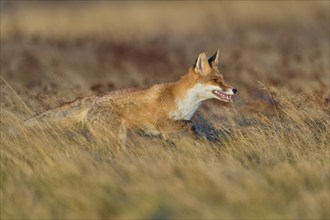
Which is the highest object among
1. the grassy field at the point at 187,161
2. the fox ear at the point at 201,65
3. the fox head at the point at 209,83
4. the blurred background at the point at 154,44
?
the blurred background at the point at 154,44

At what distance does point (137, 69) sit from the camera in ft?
68.8

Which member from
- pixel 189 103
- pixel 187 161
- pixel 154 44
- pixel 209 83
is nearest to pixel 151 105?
pixel 189 103

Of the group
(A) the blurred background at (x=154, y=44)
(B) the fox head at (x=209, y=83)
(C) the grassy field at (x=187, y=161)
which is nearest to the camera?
(C) the grassy field at (x=187, y=161)

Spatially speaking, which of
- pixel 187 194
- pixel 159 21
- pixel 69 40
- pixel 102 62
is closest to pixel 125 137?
pixel 187 194

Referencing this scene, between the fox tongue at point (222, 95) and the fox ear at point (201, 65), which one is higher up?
the fox ear at point (201, 65)

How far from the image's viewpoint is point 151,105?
10.0 meters

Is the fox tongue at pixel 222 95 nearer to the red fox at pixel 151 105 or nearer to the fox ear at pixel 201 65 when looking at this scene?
the red fox at pixel 151 105

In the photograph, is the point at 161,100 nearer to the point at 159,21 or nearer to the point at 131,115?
the point at 131,115

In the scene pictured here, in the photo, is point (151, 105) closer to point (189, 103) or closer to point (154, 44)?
point (189, 103)

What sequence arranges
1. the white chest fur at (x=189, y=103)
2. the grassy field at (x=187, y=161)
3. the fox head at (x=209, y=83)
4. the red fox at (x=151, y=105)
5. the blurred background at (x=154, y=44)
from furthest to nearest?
the blurred background at (x=154, y=44) < the fox head at (x=209, y=83) < the white chest fur at (x=189, y=103) < the red fox at (x=151, y=105) < the grassy field at (x=187, y=161)

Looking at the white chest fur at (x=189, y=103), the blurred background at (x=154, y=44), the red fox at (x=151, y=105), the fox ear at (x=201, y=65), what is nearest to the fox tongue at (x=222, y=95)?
the red fox at (x=151, y=105)

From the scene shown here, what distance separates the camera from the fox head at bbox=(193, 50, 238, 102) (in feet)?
33.8

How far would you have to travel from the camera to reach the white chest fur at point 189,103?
10.0 metres

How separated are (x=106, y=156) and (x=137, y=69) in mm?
12783
